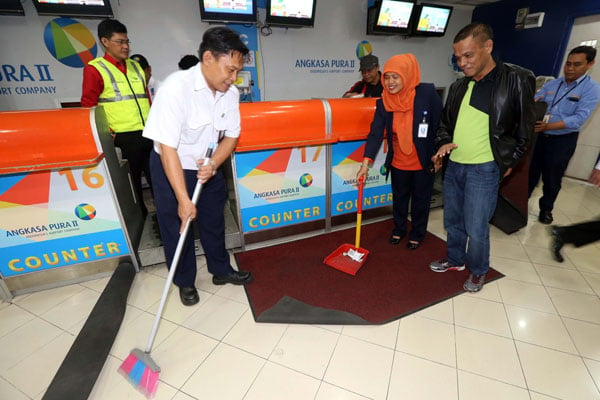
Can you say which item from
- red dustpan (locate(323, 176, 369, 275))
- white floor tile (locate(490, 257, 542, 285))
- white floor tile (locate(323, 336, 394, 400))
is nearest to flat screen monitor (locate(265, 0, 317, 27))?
red dustpan (locate(323, 176, 369, 275))

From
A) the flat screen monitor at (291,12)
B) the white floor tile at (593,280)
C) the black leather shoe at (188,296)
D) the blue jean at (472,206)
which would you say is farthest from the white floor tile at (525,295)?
the flat screen monitor at (291,12)

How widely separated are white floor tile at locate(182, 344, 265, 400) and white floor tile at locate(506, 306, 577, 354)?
160cm

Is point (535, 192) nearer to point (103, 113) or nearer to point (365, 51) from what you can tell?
point (365, 51)

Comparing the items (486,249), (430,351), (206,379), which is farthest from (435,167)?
(206,379)

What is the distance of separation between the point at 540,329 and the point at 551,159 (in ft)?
6.69

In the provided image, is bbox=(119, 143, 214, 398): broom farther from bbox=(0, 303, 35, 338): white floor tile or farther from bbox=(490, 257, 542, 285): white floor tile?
bbox=(490, 257, 542, 285): white floor tile

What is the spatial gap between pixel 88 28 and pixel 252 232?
3.36 m

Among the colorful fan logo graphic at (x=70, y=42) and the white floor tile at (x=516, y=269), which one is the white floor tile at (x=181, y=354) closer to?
the white floor tile at (x=516, y=269)

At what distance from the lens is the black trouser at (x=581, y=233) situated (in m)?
2.05

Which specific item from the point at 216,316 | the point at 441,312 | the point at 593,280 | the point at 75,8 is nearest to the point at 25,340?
the point at 216,316

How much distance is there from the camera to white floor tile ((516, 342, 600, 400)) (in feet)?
4.91

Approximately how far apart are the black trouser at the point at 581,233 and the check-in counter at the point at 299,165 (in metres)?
1.45

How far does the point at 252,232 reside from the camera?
273 centimetres

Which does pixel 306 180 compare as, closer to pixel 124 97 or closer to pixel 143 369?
pixel 124 97
